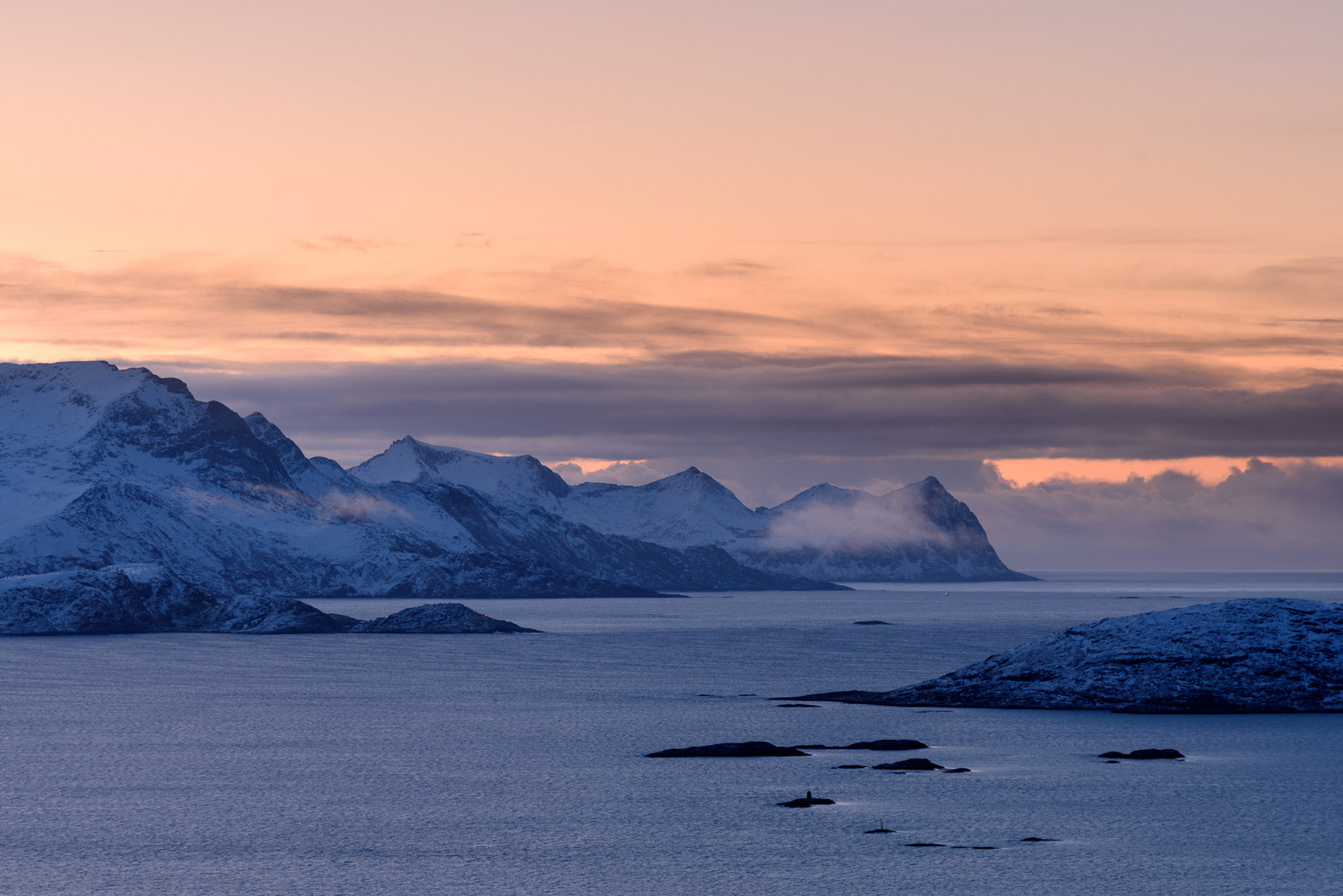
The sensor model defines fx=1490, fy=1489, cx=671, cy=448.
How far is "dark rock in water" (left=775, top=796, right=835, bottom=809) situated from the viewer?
4656cm

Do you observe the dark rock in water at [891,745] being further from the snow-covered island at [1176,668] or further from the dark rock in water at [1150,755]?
the snow-covered island at [1176,668]

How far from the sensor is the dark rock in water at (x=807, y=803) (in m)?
46.6

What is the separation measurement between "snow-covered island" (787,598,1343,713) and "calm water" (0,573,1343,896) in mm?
3364

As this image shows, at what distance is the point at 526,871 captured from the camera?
119 feet

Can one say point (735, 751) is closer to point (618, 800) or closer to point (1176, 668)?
point (618, 800)

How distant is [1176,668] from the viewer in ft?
275

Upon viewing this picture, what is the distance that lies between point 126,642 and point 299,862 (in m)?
166

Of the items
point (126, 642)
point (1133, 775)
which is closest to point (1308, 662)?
point (1133, 775)

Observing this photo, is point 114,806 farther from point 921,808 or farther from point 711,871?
point 921,808

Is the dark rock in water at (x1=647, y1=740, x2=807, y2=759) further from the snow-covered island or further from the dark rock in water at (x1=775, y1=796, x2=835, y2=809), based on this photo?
the snow-covered island

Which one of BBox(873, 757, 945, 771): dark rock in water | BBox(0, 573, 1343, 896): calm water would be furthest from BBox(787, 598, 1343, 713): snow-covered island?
BBox(873, 757, 945, 771): dark rock in water

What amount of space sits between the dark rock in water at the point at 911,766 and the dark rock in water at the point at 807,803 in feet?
28.4

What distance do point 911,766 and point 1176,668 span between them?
112 ft

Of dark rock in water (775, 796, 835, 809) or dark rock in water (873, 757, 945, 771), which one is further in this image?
dark rock in water (873, 757, 945, 771)
